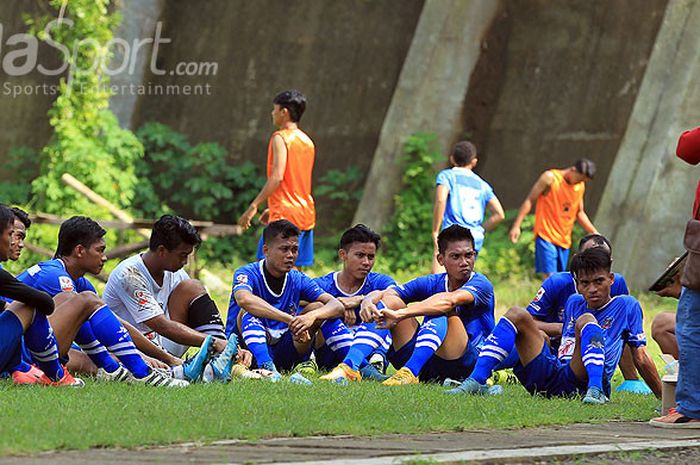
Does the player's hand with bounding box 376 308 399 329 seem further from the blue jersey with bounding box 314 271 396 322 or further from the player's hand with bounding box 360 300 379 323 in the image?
the blue jersey with bounding box 314 271 396 322

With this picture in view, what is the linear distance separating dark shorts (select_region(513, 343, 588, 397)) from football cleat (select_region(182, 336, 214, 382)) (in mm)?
1879

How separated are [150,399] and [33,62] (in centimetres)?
1385

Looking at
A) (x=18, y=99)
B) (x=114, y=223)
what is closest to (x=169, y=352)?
(x=114, y=223)

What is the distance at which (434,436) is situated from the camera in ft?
19.6

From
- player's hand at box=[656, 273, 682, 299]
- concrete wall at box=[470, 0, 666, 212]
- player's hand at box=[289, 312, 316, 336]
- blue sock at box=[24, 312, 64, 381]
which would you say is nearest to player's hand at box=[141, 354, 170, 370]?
blue sock at box=[24, 312, 64, 381]

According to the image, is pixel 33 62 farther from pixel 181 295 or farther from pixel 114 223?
pixel 181 295

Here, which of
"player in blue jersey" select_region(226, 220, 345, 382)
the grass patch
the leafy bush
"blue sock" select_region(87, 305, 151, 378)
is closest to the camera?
the grass patch

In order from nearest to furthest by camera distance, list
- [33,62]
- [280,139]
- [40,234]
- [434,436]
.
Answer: [434,436]
[280,139]
[40,234]
[33,62]

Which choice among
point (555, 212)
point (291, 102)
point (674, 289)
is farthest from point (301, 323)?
point (555, 212)

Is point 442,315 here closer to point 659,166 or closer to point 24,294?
point 24,294

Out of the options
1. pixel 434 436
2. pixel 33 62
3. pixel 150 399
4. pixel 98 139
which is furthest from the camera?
pixel 33 62

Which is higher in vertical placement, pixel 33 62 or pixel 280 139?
pixel 33 62

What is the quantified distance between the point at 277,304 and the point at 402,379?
1.13m

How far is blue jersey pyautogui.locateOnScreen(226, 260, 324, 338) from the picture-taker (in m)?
8.92
